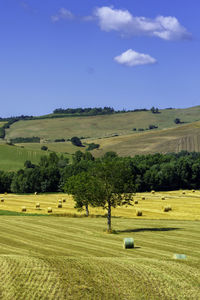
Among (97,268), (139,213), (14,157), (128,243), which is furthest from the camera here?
(14,157)

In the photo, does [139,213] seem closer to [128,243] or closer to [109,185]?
[109,185]

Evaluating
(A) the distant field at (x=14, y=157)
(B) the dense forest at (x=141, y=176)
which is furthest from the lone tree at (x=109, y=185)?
(A) the distant field at (x=14, y=157)

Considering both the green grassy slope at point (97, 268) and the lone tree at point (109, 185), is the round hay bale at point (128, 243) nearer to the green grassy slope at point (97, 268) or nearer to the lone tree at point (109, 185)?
the green grassy slope at point (97, 268)

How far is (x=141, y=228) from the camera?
53000 mm

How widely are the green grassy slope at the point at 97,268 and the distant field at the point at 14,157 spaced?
133m

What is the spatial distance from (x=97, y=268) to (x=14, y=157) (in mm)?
167813

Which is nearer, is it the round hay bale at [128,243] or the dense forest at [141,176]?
the round hay bale at [128,243]

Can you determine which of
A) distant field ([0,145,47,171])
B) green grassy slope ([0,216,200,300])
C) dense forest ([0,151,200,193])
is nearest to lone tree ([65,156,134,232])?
green grassy slope ([0,216,200,300])

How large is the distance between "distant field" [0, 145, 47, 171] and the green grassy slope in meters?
133

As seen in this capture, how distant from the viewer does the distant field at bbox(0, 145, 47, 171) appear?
178 m

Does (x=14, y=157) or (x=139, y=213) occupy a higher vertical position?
(x=14, y=157)

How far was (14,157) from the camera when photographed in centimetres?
19012

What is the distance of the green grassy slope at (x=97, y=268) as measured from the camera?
2192 cm

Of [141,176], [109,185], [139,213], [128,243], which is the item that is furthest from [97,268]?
[141,176]
